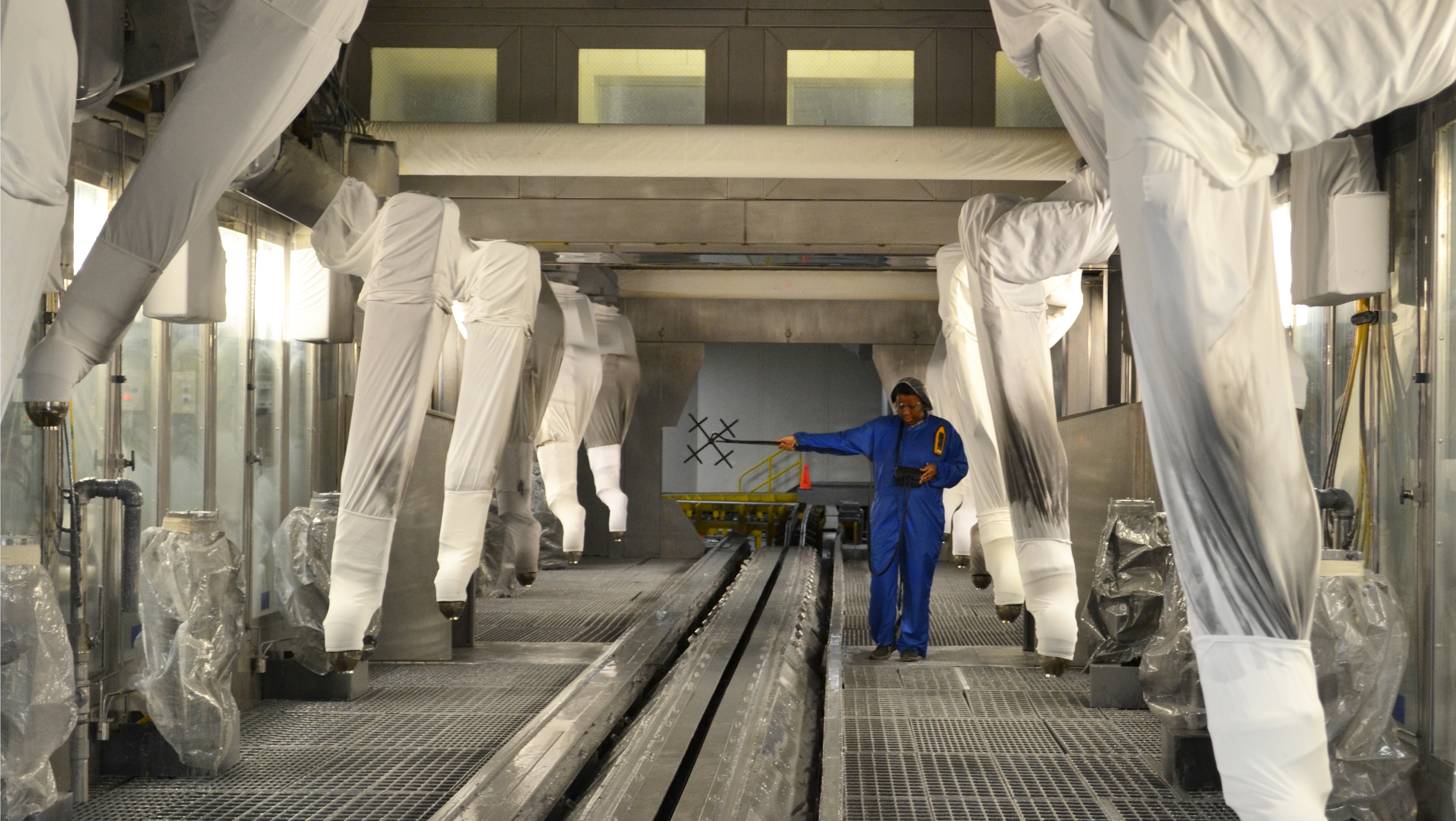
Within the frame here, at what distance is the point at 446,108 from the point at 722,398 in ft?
54.4

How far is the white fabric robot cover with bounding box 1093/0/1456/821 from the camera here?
1674 millimetres

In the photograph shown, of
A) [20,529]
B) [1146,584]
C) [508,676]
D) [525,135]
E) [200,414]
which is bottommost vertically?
[508,676]

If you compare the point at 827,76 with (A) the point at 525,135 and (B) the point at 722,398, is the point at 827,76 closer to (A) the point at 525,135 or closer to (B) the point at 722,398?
(A) the point at 525,135

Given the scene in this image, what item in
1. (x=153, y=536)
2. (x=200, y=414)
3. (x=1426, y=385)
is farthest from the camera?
(x=200, y=414)

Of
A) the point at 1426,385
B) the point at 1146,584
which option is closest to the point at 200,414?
the point at 1146,584

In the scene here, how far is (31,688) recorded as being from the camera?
357cm

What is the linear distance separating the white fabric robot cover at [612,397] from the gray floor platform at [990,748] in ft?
8.97

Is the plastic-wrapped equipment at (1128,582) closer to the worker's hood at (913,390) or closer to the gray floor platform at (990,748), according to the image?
the gray floor platform at (990,748)

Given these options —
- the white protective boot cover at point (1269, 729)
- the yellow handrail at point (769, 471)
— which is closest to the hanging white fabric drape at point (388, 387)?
the white protective boot cover at point (1269, 729)

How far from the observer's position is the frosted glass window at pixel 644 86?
19.8 feet

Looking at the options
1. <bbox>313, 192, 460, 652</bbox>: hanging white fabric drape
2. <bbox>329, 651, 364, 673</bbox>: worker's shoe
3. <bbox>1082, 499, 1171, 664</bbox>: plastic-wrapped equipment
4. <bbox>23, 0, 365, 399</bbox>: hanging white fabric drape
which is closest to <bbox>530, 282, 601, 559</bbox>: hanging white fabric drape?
<bbox>313, 192, 460, 652</bbox>: hanging white fabric drape

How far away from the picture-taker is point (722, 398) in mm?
22625

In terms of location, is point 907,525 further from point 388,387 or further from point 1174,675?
point 388,387

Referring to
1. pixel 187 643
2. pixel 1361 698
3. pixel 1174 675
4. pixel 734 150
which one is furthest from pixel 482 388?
pixel 1361 698
